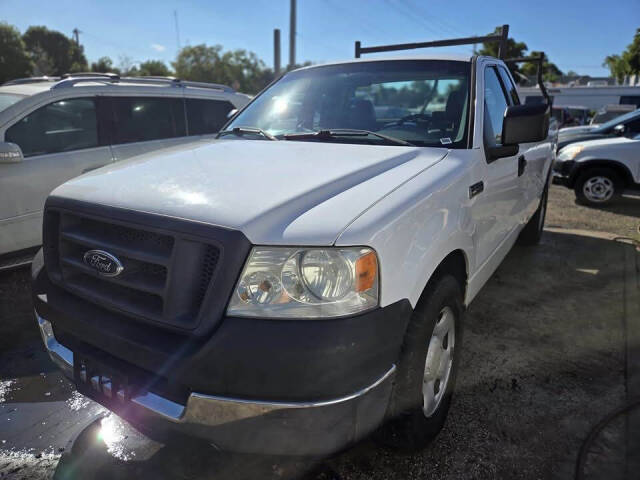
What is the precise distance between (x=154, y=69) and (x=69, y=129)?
148ft

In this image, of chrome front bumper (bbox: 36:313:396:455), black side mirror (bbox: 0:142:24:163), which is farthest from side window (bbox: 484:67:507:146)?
black side mirror (bbox: 0:142:24:163)

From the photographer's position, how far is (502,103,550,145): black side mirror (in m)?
2.50


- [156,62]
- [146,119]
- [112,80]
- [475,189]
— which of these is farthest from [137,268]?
[156,62]

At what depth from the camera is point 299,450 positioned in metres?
1.57

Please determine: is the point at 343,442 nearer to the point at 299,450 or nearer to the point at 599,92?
the point at 299,450

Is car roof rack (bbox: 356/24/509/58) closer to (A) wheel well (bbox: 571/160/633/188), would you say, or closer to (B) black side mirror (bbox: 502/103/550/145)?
(B) black side mirror (bbox: 502/103/550/145)

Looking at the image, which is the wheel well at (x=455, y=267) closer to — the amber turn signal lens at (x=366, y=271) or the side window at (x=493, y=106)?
the amber turn signal lens at (x=366, y=271)

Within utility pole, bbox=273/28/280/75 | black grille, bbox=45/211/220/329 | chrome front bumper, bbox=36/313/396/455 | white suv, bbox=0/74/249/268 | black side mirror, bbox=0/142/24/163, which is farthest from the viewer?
utility pole, bbox=273/28/280/75

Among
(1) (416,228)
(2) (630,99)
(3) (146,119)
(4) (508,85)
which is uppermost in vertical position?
(2) (630,99)

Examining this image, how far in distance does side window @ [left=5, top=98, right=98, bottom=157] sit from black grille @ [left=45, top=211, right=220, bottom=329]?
2.51m

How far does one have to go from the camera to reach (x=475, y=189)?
97.6 inches

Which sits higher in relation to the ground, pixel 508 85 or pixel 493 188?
pixel 508 85

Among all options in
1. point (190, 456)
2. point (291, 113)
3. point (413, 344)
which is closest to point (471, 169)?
point (413, 344)

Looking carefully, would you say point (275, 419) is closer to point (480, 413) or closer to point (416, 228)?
point (416, 228)
